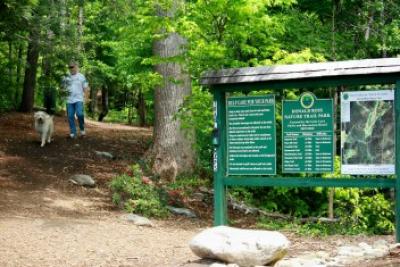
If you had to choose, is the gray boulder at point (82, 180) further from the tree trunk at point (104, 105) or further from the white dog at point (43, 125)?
the tree trunk at point (104, 105)

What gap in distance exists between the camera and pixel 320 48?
497 inches

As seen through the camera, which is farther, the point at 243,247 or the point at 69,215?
the point at 69,215

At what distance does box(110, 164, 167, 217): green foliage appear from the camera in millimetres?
11492

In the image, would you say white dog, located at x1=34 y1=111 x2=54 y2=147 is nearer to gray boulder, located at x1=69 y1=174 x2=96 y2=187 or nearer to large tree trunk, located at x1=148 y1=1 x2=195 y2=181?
gray boulder, located at x1=69 y1=174 x2=96 y2=187

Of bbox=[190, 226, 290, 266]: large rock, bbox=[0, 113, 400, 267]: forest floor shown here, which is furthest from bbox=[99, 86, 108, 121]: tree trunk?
bbox=[190, 226, 290, 266]: large rock

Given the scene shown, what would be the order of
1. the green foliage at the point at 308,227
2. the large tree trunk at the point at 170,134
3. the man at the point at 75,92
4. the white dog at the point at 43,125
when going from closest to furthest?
the green foliage at the point at 308,227, the large tree trunk at the point at 170,134, the white dog at the point at 43,125, the man at the point at 75,92

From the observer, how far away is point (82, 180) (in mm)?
12773

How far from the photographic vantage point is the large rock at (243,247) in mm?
6844

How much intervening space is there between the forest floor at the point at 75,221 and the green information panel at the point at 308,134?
1256mm

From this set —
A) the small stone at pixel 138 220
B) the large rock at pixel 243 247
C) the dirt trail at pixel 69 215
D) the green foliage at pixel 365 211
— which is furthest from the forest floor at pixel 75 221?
the green foliage at pixel 365 211

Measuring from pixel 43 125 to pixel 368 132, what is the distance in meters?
9.22

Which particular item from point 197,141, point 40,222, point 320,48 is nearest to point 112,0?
point 197,141

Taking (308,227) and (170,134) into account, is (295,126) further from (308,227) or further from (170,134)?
(170,134)

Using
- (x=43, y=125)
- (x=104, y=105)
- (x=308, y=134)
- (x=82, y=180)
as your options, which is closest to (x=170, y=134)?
(x=82, y=180)
